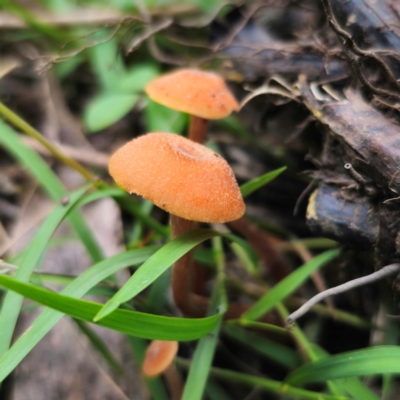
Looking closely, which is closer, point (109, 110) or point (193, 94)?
point (193, 94)

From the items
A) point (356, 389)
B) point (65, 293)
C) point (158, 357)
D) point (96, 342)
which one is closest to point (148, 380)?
point (158, 357)

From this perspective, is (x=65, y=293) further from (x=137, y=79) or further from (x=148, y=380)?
(x=137, y=79)

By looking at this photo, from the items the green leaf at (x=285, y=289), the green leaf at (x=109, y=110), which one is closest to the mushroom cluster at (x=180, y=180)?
the green leaf at (x=285, y=289)

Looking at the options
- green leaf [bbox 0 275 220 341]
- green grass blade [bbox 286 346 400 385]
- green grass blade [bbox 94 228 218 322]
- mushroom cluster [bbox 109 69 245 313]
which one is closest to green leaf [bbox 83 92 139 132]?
mushroom cluster [bbox 109 69 245 313]

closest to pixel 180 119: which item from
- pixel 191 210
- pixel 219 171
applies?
pixel 219 171

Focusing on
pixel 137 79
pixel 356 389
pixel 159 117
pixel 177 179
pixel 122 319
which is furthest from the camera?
pixel 137 79

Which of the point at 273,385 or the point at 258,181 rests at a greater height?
the point at 258,181

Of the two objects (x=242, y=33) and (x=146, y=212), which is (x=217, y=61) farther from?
(x=146, y=212)
